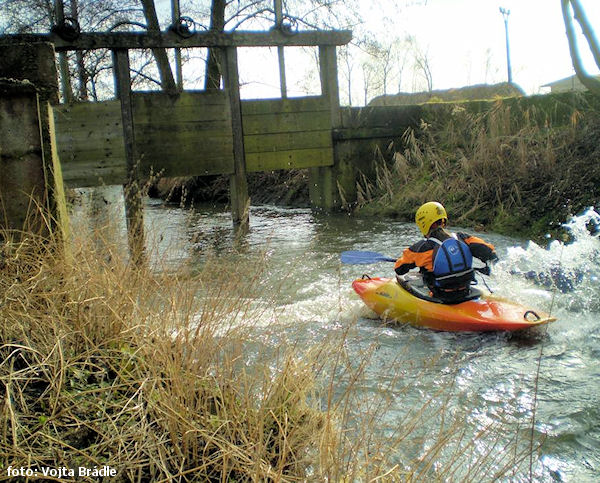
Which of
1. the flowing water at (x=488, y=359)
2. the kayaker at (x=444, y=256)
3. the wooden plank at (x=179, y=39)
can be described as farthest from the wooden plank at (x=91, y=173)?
the kayaker at (x=444, y=256)

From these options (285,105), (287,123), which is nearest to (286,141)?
(287,123)

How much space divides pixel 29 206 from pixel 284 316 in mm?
2736

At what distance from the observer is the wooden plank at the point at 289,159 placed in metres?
11.3

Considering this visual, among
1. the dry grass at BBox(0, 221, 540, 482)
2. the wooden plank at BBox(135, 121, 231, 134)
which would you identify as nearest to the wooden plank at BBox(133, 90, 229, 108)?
the wooden plank at BBox(135, 121, 231, 134)

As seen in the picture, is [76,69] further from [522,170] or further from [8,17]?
[522,170]

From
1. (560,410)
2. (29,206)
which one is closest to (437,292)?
(560,410)

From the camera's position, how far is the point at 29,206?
3.64 m

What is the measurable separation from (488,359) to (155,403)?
2911mm

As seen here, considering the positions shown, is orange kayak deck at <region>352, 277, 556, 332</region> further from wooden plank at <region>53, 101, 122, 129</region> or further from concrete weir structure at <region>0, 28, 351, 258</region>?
wooden plank at <region>53, 101, 122, 129</region>

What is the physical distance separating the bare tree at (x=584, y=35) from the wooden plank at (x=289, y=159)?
4.73 m

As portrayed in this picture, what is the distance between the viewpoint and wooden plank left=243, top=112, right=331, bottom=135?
11195 millimetres

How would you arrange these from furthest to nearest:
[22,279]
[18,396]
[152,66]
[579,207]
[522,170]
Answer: [152,66], [522,170], [579,207], [22,279], [18,396]

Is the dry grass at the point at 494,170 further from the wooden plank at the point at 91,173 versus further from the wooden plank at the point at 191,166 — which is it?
the wooden plank at the point at 91,173

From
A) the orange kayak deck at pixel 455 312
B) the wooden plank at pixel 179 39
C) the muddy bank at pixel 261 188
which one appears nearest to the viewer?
the orange kayak deck at pixel 455 312
